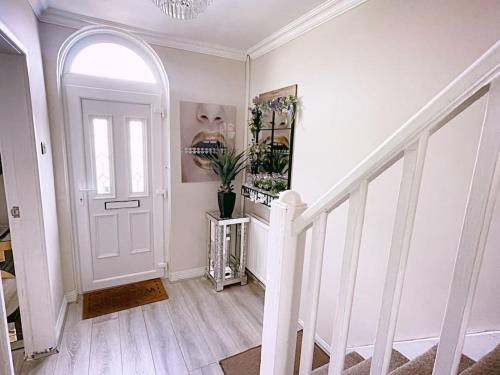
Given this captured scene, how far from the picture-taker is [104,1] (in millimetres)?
1970

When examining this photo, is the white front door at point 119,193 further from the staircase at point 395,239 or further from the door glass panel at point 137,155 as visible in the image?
the staircase at point 395,239

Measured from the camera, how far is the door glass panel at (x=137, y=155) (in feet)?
8.79

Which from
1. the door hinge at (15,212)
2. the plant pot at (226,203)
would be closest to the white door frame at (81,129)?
the plant pot at (226,203)

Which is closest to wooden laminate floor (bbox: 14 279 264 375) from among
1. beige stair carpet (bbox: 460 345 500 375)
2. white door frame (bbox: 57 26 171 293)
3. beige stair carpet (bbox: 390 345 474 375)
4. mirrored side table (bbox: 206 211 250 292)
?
mirrored side table (bbox: 206 211 250 292)

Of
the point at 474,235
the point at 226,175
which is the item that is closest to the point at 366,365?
the point at 474,235

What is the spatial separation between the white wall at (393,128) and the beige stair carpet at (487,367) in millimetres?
427

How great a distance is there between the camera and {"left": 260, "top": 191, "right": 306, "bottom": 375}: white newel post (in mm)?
965

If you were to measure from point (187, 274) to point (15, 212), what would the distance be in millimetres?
1775

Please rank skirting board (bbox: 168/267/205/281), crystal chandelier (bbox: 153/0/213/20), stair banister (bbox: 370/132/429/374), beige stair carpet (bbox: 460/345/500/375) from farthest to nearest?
1. skirting board (bbox: 168/267/205/281)
2. crystal chandelier (bbox: 153/0/213/20)
3. beige stair carpet (bbox: 460/345/500/375)
4. stair banister (bbox: 370/132/429/374)

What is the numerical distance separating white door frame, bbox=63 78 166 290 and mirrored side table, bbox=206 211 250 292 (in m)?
0.75

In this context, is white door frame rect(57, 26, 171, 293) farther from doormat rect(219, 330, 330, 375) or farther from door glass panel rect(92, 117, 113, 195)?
doormat rect(219, 330, 330, 375)

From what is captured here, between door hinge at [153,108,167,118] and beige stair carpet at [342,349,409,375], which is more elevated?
door hinge at [153,108,167,118]

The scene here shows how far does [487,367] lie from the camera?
2.87ft

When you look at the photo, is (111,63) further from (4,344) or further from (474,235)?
(474,235)
